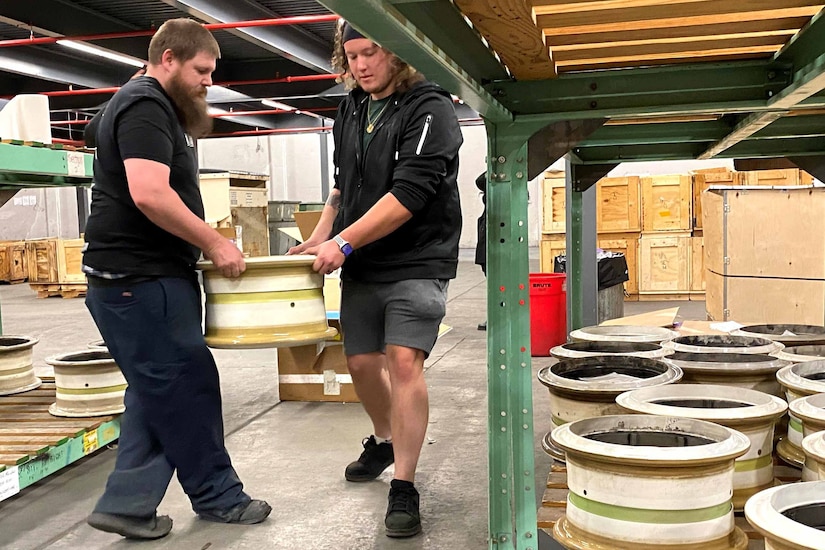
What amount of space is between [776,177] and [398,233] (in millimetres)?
8393

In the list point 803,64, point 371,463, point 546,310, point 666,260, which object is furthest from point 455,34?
point 666,260

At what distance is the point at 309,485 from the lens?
3.62 metres

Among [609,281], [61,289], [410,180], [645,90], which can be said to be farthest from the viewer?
[61,289]

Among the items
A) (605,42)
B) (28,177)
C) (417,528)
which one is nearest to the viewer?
(605,42)

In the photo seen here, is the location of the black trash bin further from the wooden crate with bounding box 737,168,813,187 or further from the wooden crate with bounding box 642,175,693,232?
the wooden crate with bounding box 737,168,813,187

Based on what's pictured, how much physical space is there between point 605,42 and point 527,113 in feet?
1.08

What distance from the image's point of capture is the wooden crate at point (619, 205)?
1003cm

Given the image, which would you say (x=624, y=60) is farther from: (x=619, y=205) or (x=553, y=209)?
(x=619, y=205)

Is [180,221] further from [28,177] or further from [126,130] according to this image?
[28,177]

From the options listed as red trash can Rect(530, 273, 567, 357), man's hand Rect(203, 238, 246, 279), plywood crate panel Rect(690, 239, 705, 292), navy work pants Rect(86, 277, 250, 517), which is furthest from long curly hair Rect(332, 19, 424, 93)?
plywood crate panel Rect(690, 239, 705, 292)

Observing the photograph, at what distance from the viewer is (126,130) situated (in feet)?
8.91

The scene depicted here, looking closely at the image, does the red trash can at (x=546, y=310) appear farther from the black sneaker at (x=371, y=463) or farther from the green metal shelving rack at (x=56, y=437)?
the green metal shelving rack at (x=56, y=437)

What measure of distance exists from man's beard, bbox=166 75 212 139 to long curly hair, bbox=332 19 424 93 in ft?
1.94

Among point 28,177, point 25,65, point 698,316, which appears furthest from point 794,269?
point 25,65
